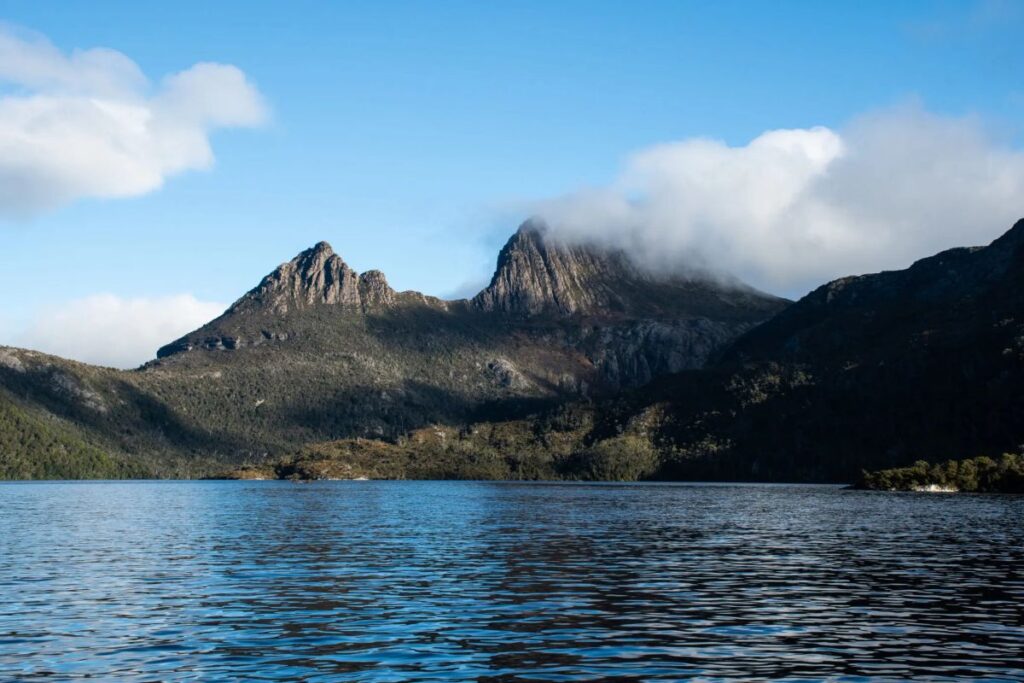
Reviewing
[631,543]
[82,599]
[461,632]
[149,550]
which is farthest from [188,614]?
[631,543]

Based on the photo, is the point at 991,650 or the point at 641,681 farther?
the point at 991,650

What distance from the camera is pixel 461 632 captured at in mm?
56312

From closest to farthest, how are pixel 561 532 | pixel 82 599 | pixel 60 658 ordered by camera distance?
pixel 60 658
pixel 82 599
pixel 561 532

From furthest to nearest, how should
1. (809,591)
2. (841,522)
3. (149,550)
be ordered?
(841,522), (149,550), (809,591)

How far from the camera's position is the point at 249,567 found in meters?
89.9

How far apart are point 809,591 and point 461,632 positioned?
28809mm

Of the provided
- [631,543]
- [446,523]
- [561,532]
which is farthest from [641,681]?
[446,523]

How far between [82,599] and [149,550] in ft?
129

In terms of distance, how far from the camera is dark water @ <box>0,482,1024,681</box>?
47375 mm

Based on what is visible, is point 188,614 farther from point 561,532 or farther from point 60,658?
point 561,532

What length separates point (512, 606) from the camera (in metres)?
66.3

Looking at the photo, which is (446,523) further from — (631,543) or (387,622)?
(387,622)

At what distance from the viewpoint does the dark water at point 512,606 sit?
47375 millimetres

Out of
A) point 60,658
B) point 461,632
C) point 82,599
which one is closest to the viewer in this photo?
point 60,658
